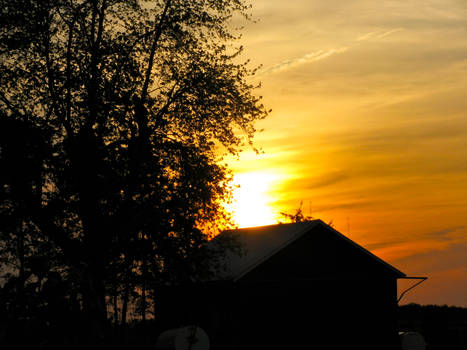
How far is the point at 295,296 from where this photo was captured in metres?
30.0

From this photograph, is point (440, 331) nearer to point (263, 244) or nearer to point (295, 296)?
point (295, 296)

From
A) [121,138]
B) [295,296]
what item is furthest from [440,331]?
[121,138]

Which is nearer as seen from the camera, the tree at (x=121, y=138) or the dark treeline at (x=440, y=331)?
the tree at (x=121, y=138)

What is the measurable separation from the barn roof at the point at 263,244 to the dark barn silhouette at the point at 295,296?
0.05 meters

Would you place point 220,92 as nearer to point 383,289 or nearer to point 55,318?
point 383,289

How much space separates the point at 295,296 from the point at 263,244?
2.85 meters

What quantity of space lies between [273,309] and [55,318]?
2457 cm

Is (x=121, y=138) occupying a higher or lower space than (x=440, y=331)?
higher

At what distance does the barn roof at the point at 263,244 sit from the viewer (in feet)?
90.6

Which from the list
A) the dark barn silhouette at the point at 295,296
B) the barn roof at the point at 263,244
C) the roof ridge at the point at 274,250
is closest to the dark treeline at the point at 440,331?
the dark barn silhouette at the point at 295,296

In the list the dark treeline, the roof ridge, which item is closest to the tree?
the roof ridge

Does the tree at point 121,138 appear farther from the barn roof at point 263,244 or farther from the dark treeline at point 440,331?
the dark treeline at point 440,331

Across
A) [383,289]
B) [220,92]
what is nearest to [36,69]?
[220,92]

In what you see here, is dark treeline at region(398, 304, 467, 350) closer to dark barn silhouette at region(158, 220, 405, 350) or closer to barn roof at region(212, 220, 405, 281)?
dark barn silhouette at region(158, 220, 405, 350)
